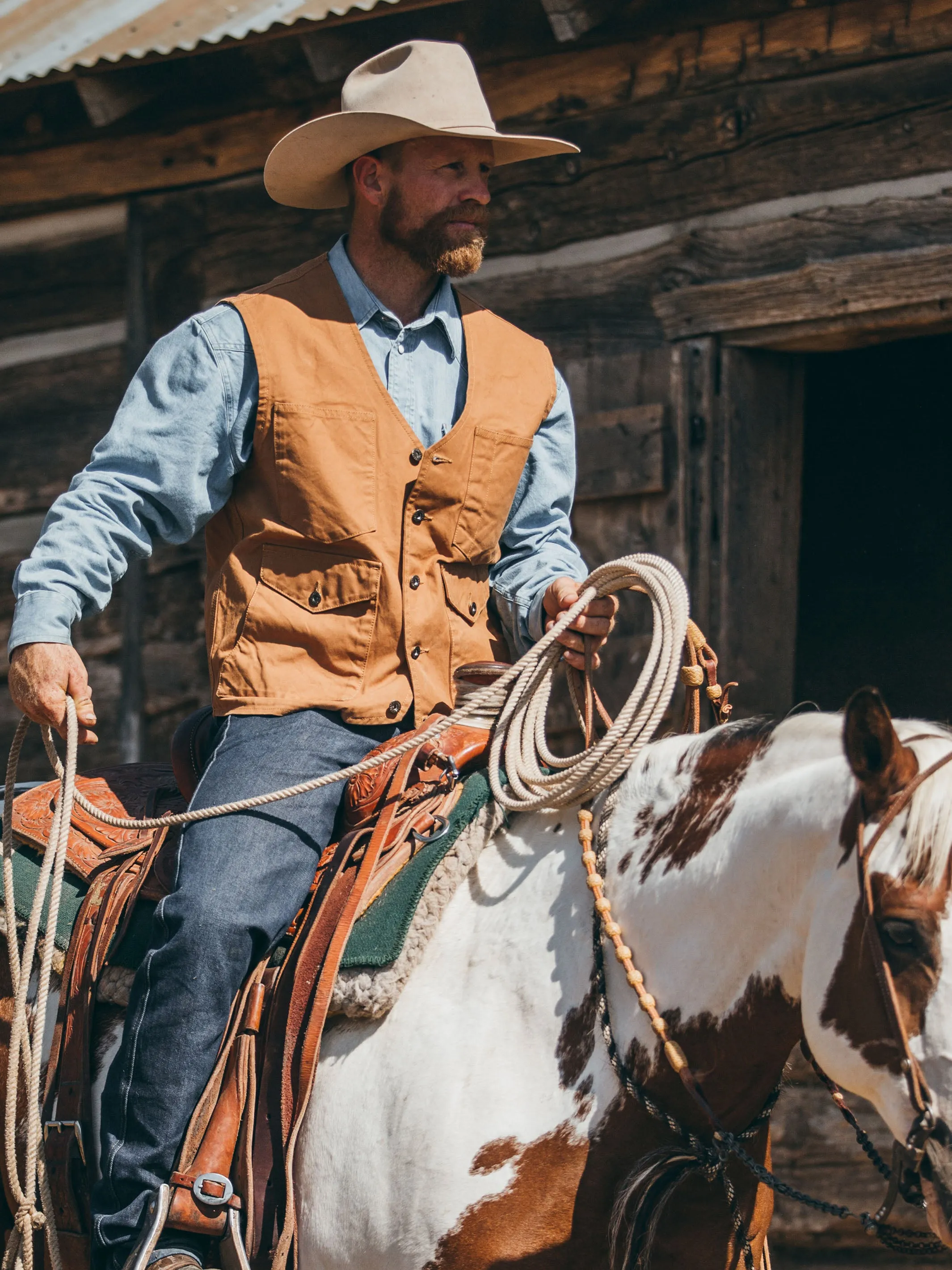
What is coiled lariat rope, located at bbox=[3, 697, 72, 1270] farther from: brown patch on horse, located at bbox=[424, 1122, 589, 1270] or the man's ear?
the man's ear

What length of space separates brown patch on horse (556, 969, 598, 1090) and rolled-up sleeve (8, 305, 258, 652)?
115 centimetres

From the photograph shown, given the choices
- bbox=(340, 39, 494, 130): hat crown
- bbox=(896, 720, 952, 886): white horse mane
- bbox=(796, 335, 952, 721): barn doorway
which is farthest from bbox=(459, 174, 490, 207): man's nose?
bbox=(796, 335, 952, 721): barn doorway

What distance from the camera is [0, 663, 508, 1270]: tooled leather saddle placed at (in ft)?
7.70

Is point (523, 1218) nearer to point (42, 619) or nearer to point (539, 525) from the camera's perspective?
point (42, 619)

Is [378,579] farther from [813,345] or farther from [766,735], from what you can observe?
[813,345]

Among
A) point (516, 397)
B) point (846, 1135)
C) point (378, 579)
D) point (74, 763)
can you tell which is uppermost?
point (516, 397)

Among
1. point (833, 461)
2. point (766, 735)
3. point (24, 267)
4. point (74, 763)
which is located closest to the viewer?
point (766, 735)

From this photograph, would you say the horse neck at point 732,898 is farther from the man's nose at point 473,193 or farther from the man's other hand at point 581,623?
the man's nose at point 473,193

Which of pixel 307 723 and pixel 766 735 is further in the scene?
pixel 307 723

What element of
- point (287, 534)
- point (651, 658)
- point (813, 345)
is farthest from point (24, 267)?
point (651, 658)

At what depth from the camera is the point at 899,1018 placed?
1899mm

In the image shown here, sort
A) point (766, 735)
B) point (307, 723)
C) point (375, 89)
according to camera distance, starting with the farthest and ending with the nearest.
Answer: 1. point (375, 89)
2. point (307, 723)
3. point (766, 735)

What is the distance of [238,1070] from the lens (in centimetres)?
241

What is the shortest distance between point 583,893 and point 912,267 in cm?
261
